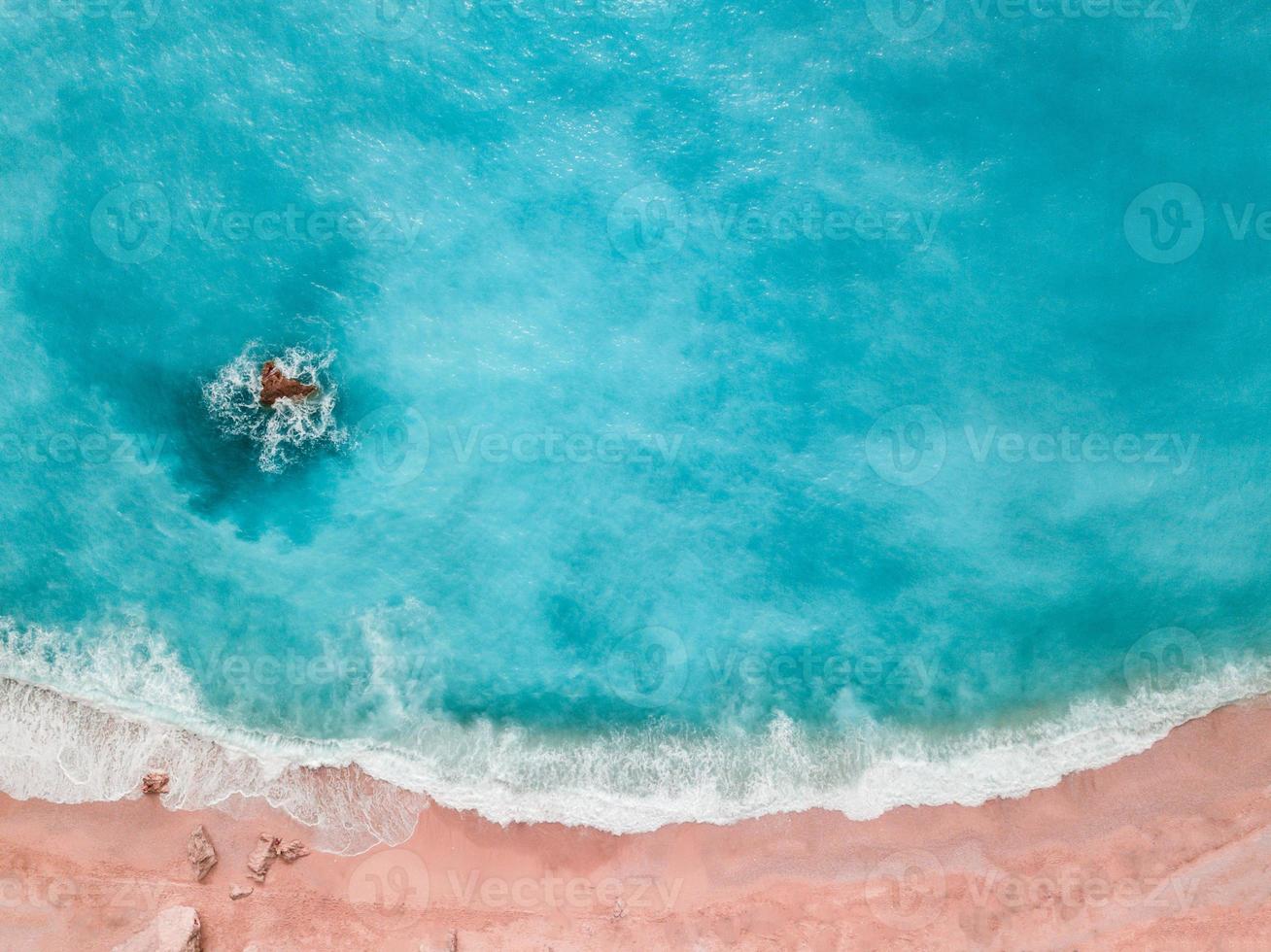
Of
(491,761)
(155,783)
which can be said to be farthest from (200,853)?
(491,761)

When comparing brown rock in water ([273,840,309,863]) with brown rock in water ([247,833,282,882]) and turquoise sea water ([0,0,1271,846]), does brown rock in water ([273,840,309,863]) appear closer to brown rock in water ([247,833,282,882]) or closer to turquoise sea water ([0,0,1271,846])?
brown rock in water ([247,833,282,882])

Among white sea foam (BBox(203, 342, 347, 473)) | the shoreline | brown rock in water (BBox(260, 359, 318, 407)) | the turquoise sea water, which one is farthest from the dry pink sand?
brown rock in water (BBox(260, 359, 318, 407))

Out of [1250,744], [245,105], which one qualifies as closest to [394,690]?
[245,105]

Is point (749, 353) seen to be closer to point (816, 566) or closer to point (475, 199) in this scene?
point (816, 566)

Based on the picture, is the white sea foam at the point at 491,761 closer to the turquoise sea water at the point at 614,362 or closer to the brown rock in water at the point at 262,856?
the turquoise sea water at the point at 614,362

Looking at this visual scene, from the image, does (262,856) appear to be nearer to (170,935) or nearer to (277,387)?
(170,935)
